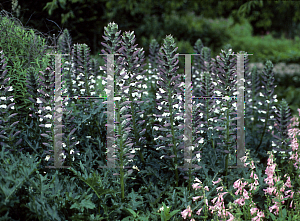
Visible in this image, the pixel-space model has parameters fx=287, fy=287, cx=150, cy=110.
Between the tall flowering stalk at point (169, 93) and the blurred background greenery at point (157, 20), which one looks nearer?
the tall flowering stalk at point (169, 93)

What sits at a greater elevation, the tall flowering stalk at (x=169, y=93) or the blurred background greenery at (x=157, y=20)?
the blurred background greenery at (x=157, y=20)

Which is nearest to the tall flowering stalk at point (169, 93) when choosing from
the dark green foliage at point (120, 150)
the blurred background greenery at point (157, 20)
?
the dark green foliage at point (120, 150)

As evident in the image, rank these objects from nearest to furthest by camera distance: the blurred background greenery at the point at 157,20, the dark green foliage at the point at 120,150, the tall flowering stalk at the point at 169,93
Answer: the dark green foliage at the point at 120,150
the tall flowering stalk at the point at 169,93
the blurred background greenery at the point at 157,20

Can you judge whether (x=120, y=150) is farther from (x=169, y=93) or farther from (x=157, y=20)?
(x=157, y=20)

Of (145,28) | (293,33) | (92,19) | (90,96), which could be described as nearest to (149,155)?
(90,96)

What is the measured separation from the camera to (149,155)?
Result: 3756mm

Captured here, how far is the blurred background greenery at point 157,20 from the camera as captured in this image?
6.53 metres

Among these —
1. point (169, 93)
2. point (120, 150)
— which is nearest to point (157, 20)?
point (169, 93)

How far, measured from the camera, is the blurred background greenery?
6.53m

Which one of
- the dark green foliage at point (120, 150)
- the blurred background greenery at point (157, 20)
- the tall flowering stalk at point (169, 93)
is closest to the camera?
the dark green foliage at point (120, 150)

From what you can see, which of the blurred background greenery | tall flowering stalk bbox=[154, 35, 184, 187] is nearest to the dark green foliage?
tall flowering stalk bbox=[154, 35, 184, 187]

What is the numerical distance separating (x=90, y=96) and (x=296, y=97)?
24.7 ft

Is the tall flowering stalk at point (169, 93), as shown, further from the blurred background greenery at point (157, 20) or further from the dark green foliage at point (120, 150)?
the blurred background greenery at point (157, 20)

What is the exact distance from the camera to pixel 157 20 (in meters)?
15.3
